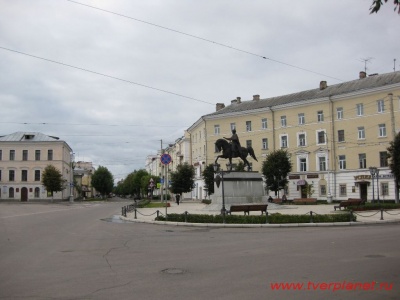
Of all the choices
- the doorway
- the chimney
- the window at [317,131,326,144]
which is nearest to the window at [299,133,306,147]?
the window at [317,131,326,144]

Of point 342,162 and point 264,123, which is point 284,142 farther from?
point 342,162

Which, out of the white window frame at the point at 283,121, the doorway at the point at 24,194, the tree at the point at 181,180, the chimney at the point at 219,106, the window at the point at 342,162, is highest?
the chimney at the point at 219,106

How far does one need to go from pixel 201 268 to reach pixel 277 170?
158 feet

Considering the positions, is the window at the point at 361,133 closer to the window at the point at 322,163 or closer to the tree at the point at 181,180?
the window at the point at 322,163

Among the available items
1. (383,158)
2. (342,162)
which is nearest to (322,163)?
(342,162)

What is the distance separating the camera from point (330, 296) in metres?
6.73

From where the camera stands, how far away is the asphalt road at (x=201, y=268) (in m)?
7.00

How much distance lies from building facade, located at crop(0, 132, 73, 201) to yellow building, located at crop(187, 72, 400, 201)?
37.9 meters

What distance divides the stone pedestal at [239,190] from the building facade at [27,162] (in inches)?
2330

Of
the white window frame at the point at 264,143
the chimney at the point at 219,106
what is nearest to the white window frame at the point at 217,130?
the chimney at the point at 219,106

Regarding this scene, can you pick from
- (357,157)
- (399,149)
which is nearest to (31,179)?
(357,157)

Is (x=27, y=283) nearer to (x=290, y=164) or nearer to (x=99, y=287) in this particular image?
(x=99, y=287)

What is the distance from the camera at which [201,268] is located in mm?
9125

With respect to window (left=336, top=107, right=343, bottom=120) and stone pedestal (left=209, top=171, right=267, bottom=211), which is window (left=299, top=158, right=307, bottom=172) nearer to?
window (left=336, top=107, right=343, bottom=120)
